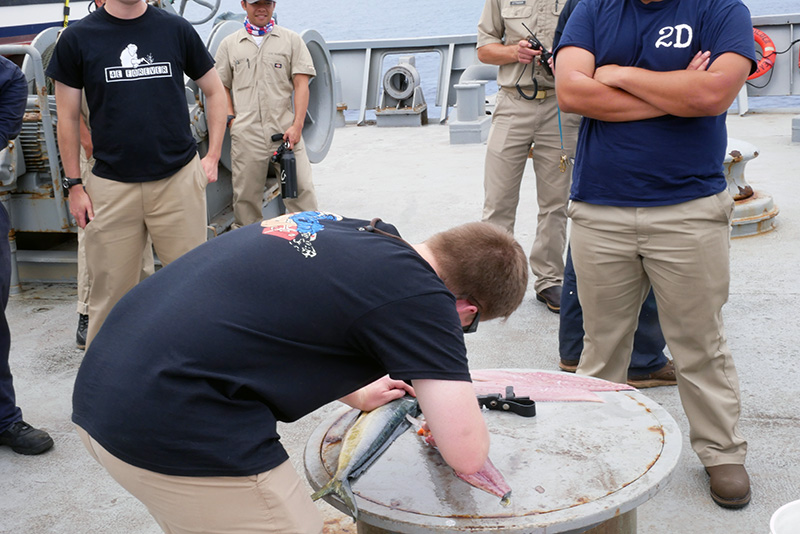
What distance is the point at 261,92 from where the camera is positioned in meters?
5.27

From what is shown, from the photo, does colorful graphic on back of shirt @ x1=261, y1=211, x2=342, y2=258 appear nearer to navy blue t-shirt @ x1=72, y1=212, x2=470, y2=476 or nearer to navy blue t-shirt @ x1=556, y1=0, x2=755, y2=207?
navy blue t-shirt @ x1=72, y1=212, x2=470, y2=476

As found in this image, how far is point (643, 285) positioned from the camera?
9.39 ft

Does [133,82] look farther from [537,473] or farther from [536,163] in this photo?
[537,473]

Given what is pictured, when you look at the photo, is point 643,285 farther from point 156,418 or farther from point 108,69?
point 108,69

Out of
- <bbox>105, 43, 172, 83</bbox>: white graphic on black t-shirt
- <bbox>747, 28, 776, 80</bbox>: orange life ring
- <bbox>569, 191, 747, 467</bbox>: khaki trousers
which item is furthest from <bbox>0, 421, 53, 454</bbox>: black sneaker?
<bbox>747, 28, 776, 80</bbox>: orange life ring

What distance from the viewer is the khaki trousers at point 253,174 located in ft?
17.4

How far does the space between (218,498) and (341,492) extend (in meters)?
0.27

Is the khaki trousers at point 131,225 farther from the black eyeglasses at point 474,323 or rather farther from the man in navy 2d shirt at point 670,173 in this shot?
the black eyeglasses at point 474,323

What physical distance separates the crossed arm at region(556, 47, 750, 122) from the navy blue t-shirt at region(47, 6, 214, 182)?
71.4 inches

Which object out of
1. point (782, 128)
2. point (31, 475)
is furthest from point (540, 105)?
point (782, 128)

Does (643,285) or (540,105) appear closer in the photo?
(643,285)

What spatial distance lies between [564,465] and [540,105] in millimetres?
2667

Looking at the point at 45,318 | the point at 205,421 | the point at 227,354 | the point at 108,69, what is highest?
the point at 108,69

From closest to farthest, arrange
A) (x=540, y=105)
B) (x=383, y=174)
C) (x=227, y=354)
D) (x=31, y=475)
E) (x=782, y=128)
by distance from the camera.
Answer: (x=227, y=354), (x=31, y=475), (x=540, y=105), (x=383, y=174), (x=782, y=128)
